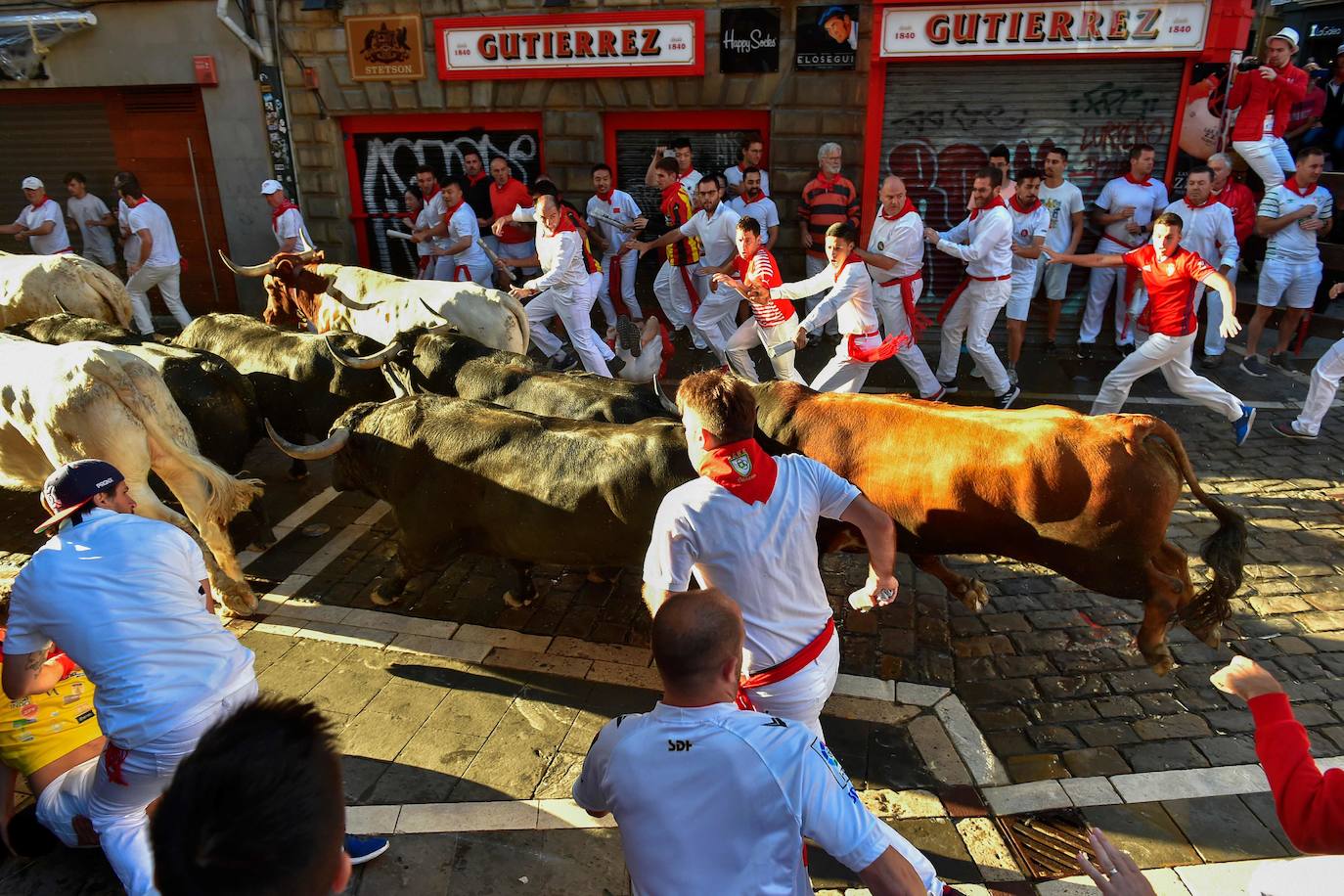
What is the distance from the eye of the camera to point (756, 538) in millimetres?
3148

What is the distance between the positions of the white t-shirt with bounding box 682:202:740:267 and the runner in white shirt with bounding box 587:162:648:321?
1292 millimetres

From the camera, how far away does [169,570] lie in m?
3.29

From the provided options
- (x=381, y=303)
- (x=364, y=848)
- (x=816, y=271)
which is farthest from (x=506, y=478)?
(x=816, y=271)

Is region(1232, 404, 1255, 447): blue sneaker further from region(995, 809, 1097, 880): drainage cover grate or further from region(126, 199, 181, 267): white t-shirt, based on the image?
region(126, 199, 181, 267): white t-shirt

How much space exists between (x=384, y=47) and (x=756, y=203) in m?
6.04

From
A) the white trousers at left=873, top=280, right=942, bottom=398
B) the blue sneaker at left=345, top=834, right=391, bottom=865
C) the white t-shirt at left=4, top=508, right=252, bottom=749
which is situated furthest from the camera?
the white trousers at left=873, top=280, right=942, bottom=398

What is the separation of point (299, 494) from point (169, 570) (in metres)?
4.52

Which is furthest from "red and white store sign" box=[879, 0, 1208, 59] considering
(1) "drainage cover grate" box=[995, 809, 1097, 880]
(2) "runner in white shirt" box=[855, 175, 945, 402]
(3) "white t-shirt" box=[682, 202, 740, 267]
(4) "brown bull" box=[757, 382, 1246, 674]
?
(1) "drainage cover grate" box=[995, 809, 1097, 880]

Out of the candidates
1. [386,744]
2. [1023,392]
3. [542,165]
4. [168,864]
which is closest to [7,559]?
[386,744]

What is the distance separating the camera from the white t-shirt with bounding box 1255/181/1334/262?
963 cm

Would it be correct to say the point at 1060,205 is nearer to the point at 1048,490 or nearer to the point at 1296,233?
the point at 1296,233

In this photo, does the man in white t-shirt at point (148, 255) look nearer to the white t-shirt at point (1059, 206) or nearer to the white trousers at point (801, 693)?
the white trousers at point (801, 693)

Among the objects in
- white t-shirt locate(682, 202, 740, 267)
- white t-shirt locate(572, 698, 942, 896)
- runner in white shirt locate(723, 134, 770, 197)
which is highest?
runner in white shirt locate(723, 134, 770, 197)

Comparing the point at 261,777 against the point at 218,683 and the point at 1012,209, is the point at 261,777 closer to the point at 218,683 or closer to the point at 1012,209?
the point at 218,683
